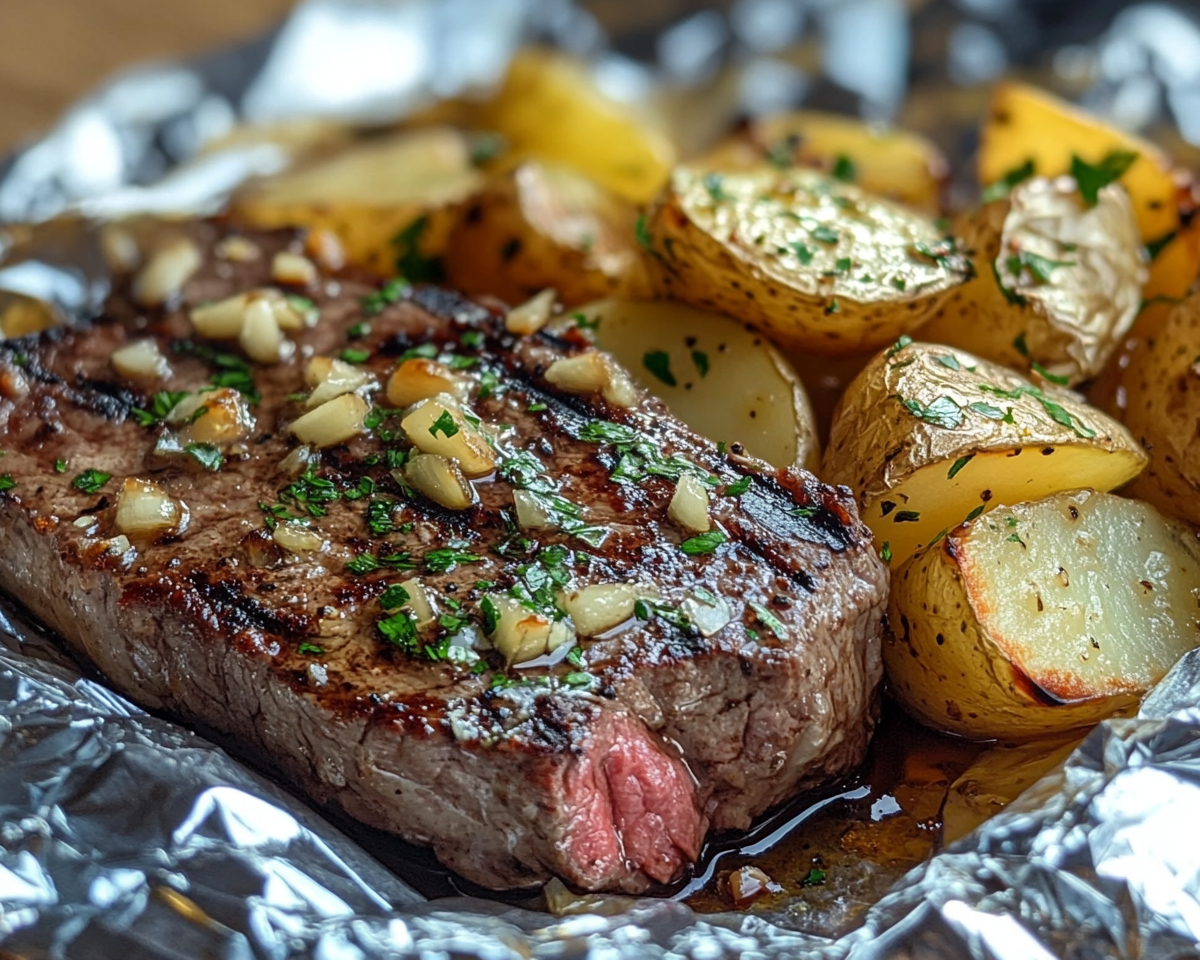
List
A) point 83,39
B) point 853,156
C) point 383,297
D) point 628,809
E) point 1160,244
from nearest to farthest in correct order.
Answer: point 628,809, point 383,297, point 1160,244, point 853,156, point 83,39

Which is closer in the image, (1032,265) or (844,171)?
(1032,265)

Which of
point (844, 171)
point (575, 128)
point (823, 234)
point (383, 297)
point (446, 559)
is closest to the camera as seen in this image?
point (446, 559)

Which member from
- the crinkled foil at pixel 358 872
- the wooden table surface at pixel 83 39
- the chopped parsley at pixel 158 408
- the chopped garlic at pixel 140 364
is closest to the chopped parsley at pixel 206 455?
the chopped parsley at pixel 158 408

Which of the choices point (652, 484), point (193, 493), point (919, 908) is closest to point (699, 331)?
point (652, 484)

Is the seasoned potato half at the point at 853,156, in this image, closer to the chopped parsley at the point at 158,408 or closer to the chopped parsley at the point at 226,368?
the chopped parsley at the point at 226,368

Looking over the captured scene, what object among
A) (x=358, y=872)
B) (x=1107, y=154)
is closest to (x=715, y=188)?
(x=1107, y=154)

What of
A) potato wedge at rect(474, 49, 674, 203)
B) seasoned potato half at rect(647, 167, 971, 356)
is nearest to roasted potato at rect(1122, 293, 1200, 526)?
seasoned potato half at rect(647, 167, 971, 356)

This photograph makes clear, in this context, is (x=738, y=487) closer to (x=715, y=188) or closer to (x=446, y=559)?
(x=446, y=559)
